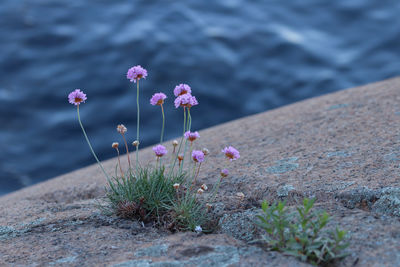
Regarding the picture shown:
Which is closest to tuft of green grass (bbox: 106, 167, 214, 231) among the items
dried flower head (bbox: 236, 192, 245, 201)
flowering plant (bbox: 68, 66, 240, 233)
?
flowering plant (bbox: 68, 66, 240, 233)

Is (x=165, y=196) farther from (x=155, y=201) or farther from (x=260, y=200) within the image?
(x=260, y=200)

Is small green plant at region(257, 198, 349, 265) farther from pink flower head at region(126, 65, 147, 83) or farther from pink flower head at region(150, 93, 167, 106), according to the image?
pink flower head at region(126, 65, 147, 83)

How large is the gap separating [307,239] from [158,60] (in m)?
6.50

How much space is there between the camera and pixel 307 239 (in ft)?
7.18

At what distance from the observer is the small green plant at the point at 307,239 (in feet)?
7.07

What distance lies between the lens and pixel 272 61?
852cm

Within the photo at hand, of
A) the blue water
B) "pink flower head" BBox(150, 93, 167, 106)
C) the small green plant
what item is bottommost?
the small green plant

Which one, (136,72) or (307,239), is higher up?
(136,72)

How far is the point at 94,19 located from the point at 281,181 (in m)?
6.93

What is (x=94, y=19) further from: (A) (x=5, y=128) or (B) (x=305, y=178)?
(B) (x=305, y=178)

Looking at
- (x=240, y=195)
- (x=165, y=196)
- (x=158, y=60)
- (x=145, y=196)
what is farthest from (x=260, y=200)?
(x=158, y=60)

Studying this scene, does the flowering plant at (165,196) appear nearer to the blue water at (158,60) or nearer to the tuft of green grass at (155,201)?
the tuft of green grass at (155,201)

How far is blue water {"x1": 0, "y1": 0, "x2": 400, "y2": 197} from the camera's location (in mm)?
7414

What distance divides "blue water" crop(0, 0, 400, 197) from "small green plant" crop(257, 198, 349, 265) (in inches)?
208
